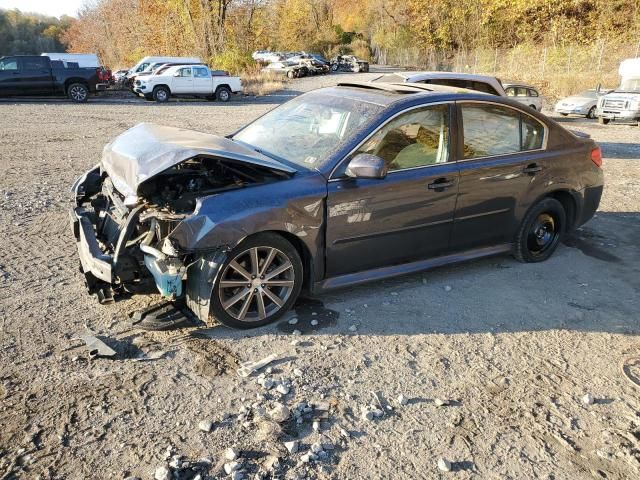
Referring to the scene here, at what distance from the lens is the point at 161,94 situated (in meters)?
24.6

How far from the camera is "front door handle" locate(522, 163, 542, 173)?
5.44 m

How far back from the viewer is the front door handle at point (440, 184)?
484 cm

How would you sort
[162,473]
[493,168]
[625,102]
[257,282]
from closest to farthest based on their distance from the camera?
[162,473]
[257,282]
[493,168]
[625,102]

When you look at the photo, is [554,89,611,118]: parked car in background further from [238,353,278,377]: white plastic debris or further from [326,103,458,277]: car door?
[238,353,278,377]: white plastic debris

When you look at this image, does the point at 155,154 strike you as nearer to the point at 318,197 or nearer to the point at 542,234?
the point at 318,197

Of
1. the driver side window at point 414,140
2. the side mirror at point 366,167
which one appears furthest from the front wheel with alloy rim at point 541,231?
the side mirror at point 366,167

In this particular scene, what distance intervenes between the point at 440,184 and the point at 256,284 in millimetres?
1853

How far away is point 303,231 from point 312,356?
951 millimetres

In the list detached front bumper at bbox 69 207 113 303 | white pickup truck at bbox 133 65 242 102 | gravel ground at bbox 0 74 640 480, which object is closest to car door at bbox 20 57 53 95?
white pickup truck at bbox 133 65 242 102

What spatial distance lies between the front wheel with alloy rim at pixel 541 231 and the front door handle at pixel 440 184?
1.20m

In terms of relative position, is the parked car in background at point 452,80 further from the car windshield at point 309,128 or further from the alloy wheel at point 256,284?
the alloy wheel at point 256,284

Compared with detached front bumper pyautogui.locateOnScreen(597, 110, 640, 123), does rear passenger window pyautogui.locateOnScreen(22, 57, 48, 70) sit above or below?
above

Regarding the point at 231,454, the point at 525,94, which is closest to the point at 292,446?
the point at 231,454

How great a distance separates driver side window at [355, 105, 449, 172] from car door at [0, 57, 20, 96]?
21.4 meters
